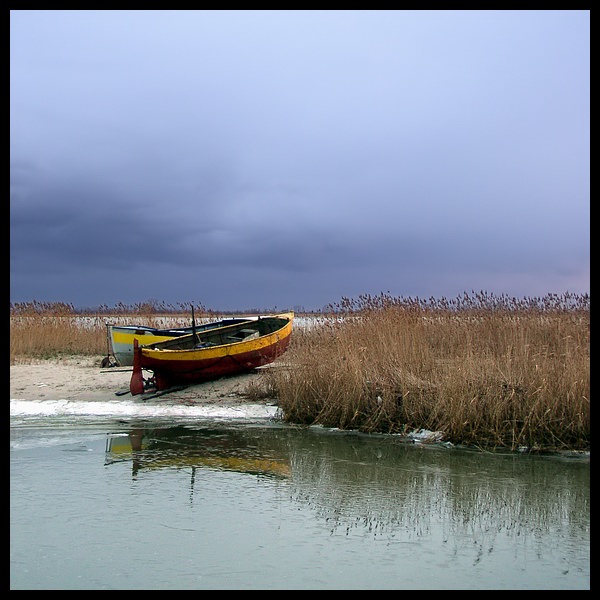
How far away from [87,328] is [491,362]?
45.5ft

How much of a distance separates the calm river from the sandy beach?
9.61 feet

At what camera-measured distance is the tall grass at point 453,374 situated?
8273 mm

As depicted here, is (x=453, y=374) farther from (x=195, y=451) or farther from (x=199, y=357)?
(x=199, y=357)

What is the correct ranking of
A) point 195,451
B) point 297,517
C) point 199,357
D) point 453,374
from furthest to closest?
point 199,357 → point 453,374 → point 195,451 → point 297,517

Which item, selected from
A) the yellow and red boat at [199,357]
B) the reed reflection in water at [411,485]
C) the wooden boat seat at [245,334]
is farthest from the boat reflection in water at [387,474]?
the wooden boat seat at [245,334]

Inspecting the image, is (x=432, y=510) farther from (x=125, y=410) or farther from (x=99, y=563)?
(x=125, y=410)

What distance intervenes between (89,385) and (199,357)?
234 cm

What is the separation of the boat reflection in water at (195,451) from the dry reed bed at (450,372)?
1.36 m

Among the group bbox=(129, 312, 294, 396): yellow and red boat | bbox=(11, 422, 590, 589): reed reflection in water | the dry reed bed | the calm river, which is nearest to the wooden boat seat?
bbox=(129, 312, 294, 396): yellow and red boat

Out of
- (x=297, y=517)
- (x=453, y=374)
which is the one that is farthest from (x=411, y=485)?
(x=453, y=374)

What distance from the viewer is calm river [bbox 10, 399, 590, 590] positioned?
4586 millimetres

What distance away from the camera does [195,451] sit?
27.5 feet

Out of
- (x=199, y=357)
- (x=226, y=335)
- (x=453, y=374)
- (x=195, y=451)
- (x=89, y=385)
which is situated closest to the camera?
(x=195, y=451)
